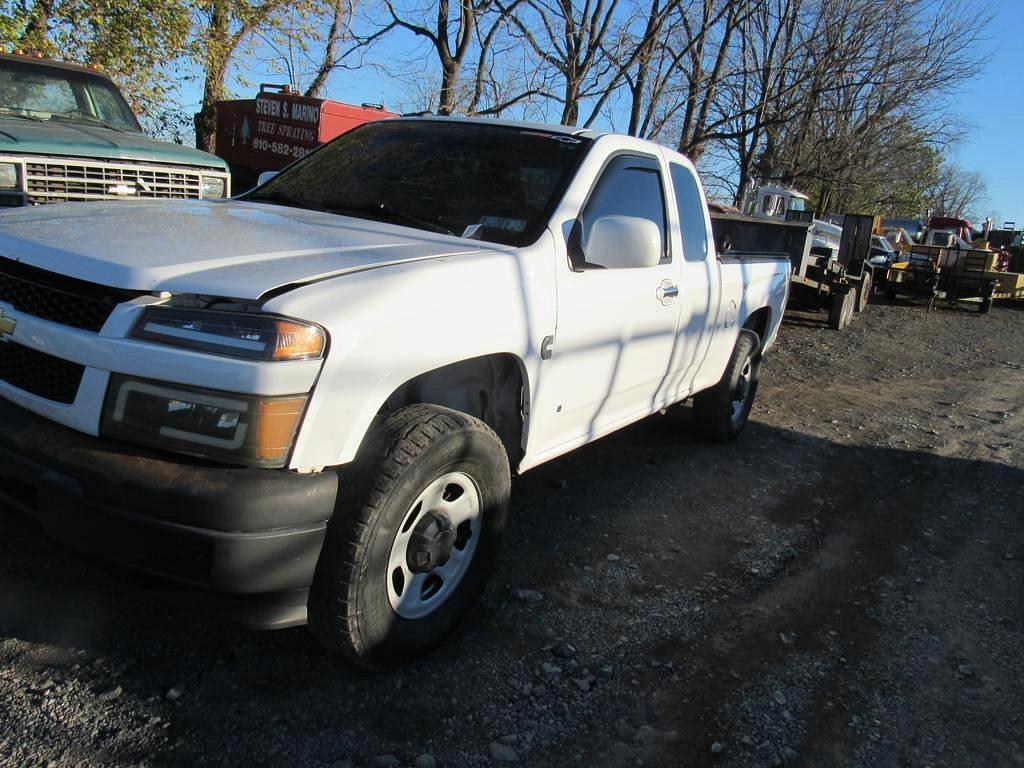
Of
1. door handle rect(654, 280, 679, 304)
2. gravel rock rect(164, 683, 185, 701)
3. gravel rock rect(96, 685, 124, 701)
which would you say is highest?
door handle rect(654, 280, 679, 304)

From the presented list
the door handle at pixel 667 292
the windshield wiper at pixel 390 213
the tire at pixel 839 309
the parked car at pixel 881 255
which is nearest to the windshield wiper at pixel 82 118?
the windshield wiper at pixel 390 213

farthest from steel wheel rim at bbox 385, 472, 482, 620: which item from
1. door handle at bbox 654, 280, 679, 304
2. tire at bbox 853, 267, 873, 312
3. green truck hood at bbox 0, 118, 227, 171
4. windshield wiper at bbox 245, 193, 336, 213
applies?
tire at bbox 853, 267, 873, 312

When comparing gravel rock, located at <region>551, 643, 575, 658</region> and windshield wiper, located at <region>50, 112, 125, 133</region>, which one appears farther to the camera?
windshield wiper, located at <region>50, 112, 125, 133</region>

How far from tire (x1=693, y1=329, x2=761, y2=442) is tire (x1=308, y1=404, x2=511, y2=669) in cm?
303

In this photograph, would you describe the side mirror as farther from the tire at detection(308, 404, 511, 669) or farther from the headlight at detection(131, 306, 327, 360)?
the headlight at detection(131, 306, 327, 360)

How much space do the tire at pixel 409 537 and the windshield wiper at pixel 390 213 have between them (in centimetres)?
96

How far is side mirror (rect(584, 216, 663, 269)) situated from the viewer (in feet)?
10.8

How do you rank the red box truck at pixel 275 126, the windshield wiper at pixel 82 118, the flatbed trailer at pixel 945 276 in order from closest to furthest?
the windshield wiper at pixel 82 118 → the red box truck at pixel 275 126 → the flatbed trailer at pixel 945 276

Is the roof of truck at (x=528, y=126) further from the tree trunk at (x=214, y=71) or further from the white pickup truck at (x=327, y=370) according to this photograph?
the tree trunk at (x=214, y=71)

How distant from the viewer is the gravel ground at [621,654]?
2.46 metres

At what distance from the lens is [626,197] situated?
3945mm

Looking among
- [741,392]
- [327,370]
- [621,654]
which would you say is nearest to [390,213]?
[327,370]

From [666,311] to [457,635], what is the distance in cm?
197

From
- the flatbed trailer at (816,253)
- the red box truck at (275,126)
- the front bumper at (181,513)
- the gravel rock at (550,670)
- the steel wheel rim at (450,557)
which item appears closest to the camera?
the front bumper at (181,513)
